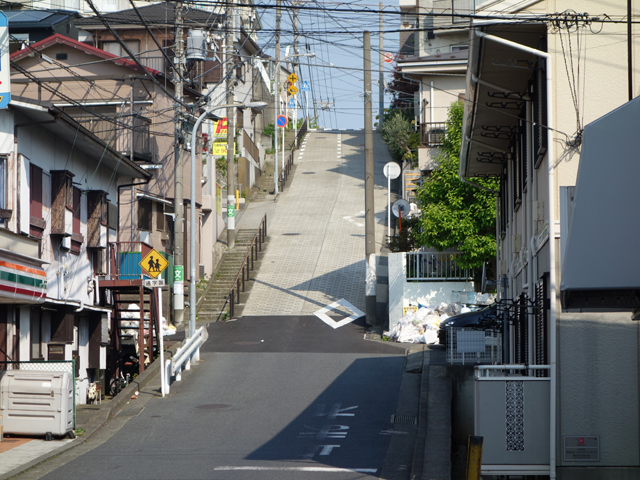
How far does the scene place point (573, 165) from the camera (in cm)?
951

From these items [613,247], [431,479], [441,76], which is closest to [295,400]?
[431,479]

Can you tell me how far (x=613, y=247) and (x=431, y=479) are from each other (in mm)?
4780

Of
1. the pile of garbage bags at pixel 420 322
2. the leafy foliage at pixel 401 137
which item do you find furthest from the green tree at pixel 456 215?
the leafy foliage at pixel 401 137

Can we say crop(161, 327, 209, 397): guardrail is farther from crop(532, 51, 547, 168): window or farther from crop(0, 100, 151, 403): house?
crop(532, 51, 547, 168): window

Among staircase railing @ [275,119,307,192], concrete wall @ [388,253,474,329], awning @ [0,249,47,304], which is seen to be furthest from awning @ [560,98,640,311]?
staircase railing @ [275,119,307,192]

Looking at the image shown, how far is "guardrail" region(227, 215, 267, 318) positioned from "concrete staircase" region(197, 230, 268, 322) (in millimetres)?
313

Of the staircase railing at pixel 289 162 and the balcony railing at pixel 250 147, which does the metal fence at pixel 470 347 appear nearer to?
the staircase railing at pixel 289 162

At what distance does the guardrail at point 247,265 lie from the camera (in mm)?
27711

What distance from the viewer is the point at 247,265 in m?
32.4

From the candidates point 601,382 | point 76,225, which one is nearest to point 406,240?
point 76,225

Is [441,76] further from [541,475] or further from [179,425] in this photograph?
[541,475]

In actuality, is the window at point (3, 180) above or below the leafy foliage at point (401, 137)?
below

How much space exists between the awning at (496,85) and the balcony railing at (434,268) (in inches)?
351

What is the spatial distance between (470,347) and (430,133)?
16409mm
